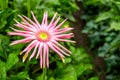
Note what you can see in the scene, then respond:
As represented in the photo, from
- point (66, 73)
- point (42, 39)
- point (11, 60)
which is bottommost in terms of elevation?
point (66, 73)

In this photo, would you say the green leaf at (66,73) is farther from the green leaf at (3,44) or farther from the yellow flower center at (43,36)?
the yellow flower center at (43,36)

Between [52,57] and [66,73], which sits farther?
[52,57]

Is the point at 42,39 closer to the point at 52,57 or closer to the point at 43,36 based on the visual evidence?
the point at 43,36

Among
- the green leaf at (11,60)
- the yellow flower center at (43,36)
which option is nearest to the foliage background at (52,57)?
the green leaf at (11,60)

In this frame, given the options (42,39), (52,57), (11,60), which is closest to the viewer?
(42,39)

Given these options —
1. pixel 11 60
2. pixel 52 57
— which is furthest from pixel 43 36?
pixel 52 57

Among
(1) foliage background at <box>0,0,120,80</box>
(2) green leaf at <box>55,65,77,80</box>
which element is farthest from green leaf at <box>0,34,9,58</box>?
(2) green leaf at <box>55,65,77,80</box>

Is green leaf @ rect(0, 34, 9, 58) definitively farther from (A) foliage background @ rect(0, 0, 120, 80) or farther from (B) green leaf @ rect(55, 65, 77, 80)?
(B) green leaf @ rect(55, 65, 77, 80)

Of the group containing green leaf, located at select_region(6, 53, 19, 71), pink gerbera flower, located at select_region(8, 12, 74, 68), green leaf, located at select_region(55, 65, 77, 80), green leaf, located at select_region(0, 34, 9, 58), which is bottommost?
green leaf, located at select_region(55, 65, 77, 80)

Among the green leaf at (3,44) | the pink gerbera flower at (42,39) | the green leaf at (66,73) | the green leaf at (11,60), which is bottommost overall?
the green leaf at (66,73)
